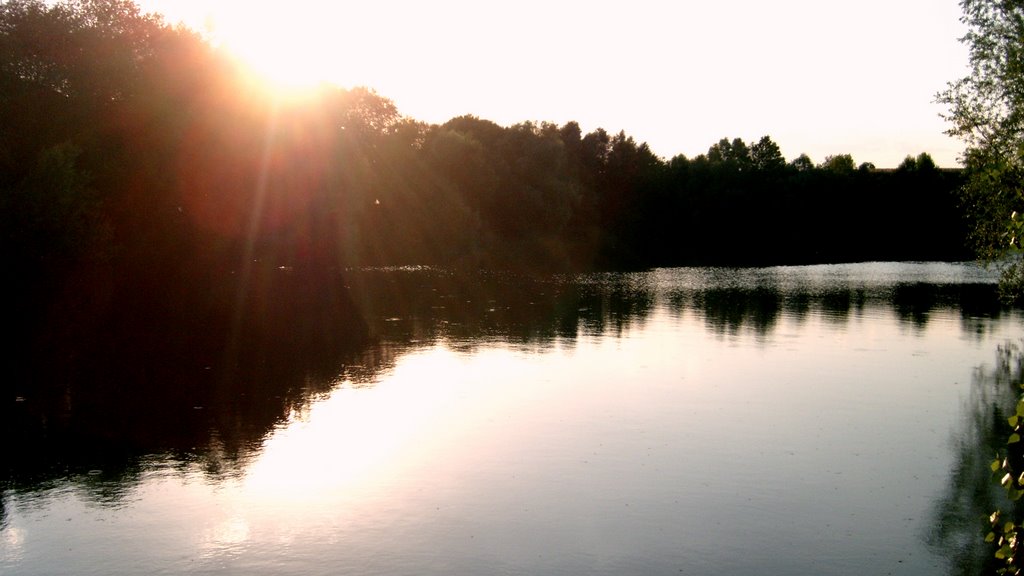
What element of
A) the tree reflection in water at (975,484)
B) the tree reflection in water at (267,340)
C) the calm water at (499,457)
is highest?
the tree reflection in water at (267,340)

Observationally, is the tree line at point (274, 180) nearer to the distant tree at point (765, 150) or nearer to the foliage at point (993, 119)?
the foliage at point (993, 119)

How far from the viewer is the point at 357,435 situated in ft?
51.7

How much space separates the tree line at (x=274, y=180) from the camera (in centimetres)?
4400

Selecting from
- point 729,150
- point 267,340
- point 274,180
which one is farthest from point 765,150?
point 267,340

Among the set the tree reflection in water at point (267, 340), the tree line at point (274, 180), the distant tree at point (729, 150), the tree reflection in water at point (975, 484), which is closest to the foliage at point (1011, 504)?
the tree reflection in water at point (975, 484)

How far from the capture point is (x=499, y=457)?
1449cm

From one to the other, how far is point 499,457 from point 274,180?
49.1 m

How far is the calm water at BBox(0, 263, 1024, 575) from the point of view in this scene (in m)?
10.5

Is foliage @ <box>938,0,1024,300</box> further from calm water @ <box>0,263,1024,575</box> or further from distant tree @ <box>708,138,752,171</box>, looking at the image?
distant tree @ <box>708,138,752,171</box>

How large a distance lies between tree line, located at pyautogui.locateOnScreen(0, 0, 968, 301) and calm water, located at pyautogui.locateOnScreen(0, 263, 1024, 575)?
72.8ft

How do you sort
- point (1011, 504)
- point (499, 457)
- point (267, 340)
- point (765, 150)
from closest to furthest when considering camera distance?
point (1011, 504) < point (499, 457) < point (267, 340) < point (765, 150)

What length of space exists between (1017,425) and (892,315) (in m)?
36.7

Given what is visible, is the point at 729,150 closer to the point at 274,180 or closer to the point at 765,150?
the point at 765,150

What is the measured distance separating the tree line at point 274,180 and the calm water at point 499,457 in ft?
72.8
